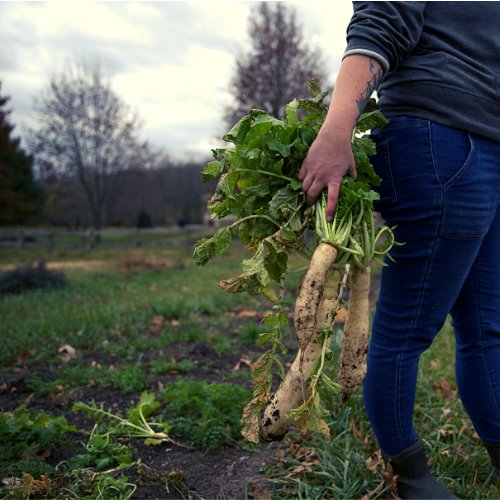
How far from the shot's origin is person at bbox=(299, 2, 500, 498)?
1.61 meters

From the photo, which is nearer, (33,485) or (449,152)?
(449,152)

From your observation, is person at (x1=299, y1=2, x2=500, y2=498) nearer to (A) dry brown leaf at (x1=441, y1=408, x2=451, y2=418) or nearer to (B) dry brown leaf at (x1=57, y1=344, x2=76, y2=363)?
(A) dry brown leaf at (x1=441, y1=408, x2=451, y2=418)

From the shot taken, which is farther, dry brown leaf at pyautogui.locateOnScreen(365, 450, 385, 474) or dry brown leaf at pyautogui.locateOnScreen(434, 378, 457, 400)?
dry brown leaf at pyautogui.locateOnScreen(434, 378, 457, 400)

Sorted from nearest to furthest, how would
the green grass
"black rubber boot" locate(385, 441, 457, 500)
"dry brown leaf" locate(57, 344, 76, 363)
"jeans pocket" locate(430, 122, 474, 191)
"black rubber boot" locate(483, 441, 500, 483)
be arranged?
"jeans pocket" locate(430, 122, 474, 191), "black rubber boot" locate(385, 441, 457, 500), "black rubber boot" locate(483, 441, 500, 483), "dry brown leaf" locate(57, 344, 76, 363), the green grass

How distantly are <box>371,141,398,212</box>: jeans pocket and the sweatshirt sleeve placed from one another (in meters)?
0.29

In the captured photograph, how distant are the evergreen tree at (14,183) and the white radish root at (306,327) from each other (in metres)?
20.8

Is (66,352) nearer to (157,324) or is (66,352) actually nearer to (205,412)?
(157,324)

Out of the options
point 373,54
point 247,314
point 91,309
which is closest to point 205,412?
point 373,54

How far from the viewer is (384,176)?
1787 millimetres

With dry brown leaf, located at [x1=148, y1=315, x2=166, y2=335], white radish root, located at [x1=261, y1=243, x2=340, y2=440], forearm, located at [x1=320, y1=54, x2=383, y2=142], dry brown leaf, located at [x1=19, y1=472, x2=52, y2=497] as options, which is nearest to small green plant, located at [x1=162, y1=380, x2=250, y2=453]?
dry brown leaf, located at [x1=19, y1=472, x2=52, y2=497]

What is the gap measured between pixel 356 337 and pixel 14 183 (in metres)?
24.5

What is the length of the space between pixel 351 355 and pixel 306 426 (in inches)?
11.4

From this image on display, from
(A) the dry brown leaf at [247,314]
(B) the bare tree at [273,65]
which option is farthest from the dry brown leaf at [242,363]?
(B) the bare tree at [273,65]

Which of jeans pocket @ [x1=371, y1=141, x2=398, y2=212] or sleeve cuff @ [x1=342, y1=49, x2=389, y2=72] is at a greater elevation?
sleeve cuff @ [x1=342, y1=49, x2=389, y2=72]
